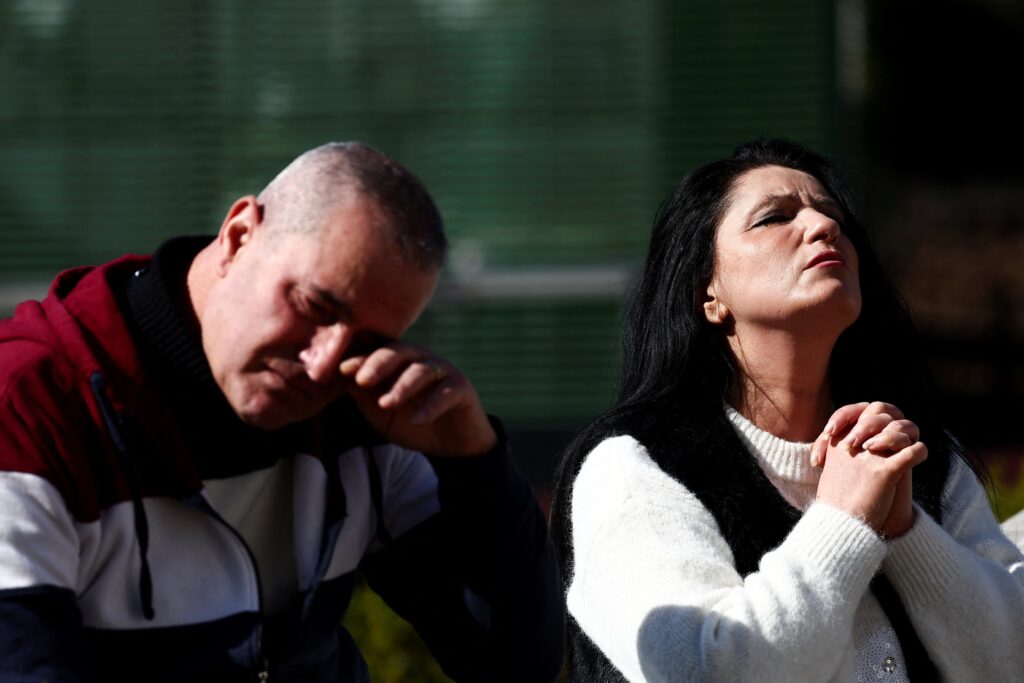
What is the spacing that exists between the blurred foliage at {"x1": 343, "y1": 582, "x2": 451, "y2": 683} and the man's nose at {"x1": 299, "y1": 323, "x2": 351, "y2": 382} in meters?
2.43

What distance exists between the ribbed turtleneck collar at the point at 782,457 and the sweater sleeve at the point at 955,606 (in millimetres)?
256

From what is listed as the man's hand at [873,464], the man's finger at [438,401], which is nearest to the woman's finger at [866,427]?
the man's hand at [873,464]

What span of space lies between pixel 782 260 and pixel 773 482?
0.46 metres

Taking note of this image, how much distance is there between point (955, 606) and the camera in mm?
3133

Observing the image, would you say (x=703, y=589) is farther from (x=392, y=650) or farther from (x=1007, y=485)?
(x=1007, y=485)

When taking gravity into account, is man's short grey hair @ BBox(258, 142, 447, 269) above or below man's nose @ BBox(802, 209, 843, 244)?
above

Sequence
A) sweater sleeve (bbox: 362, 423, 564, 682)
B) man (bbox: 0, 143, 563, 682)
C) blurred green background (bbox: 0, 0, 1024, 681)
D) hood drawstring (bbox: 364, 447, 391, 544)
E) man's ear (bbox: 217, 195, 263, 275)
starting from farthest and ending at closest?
1. blurred green background (bbox: 0, 0, 1024, 681)
2. hood drawstring (bbox: 364, 447, 391, 544)
3. sweater sleeve (bbox: 362, 423, 564, 682)
4. man's ear (bbox: 217, 195, 263, 275)
5. man (bbox: 0, 143, 563, 682)

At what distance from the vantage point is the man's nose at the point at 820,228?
3.38m

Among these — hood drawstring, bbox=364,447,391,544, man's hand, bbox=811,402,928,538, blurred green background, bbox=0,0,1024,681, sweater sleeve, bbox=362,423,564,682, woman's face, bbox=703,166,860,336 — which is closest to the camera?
sweater sleeve, bbox=362,423,564,682

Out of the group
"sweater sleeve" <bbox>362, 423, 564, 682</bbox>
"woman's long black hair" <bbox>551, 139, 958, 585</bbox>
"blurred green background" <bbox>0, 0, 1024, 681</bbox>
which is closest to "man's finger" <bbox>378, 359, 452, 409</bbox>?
"sweater sleeve" <bbox>362, 423, 564, 682</bbox>

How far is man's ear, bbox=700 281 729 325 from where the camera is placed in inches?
139

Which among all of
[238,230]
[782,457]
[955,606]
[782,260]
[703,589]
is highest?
[238,230]

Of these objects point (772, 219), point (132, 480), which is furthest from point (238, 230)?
point (772, 219)

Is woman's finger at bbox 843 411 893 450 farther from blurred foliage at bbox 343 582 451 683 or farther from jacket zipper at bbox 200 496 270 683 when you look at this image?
A: blurred foliage at bbox 343 582 451 683
